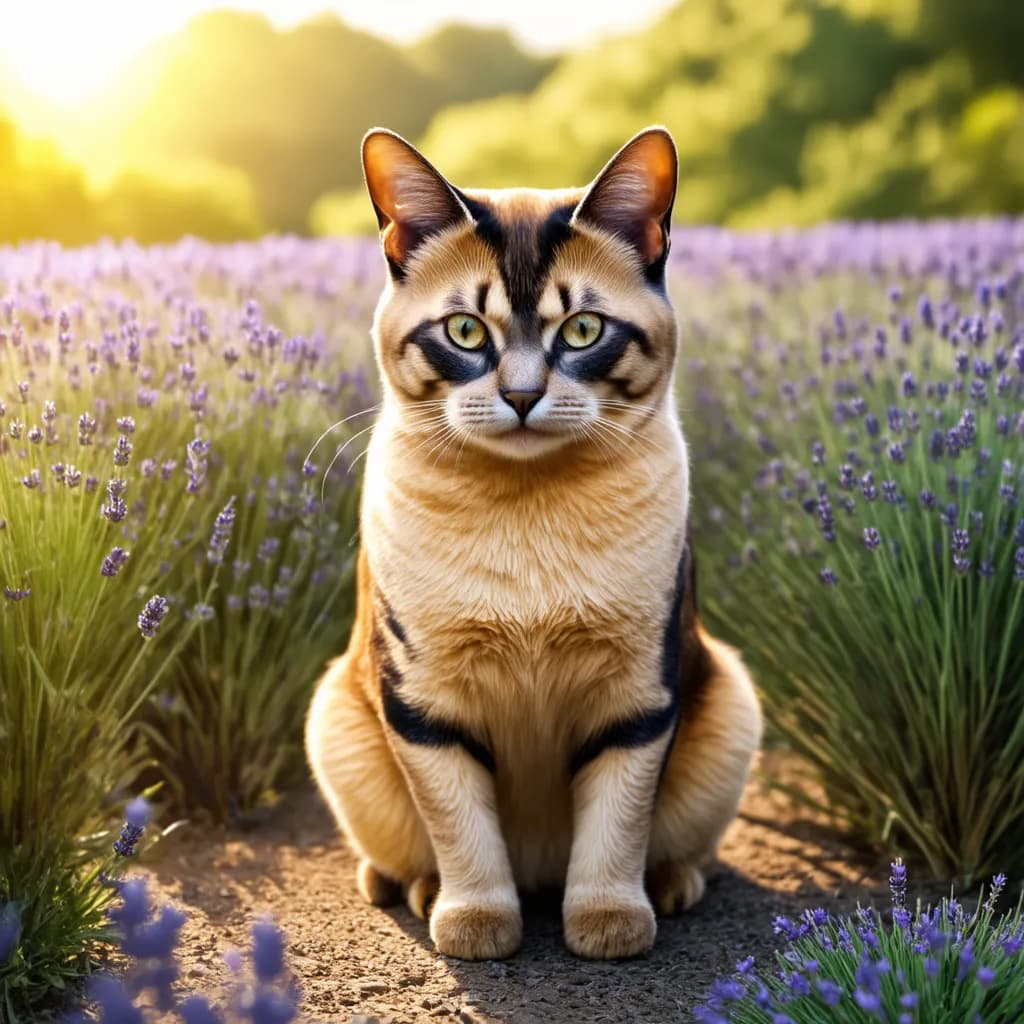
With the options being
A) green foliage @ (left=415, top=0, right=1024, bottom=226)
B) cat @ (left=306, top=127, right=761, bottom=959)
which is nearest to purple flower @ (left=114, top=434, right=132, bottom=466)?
cat @ (left=306, top=127, right=761, bottom=959)

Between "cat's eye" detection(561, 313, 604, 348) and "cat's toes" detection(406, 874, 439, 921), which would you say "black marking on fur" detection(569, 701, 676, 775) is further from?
"cat's eye" detection(561, 313, 604, 348)

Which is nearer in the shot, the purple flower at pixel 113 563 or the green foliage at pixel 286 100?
the purple flower at pixel 113 563

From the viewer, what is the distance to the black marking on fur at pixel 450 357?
229cm

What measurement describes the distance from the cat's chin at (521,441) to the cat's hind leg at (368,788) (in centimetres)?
67

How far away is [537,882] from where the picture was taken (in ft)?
8.98

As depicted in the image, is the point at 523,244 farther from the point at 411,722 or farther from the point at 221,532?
the point at 411,722

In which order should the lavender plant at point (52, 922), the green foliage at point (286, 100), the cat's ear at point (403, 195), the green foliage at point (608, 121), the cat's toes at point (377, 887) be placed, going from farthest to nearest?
the green foliage at point (286, 100) < the green foliage at point (608, 121) < the cat's toes at point (377, 887) < the cat's ear at point (403, 195) < the lavender plant at point (52, 922)

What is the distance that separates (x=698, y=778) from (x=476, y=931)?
561 mm

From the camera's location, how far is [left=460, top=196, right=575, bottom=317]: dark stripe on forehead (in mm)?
2309

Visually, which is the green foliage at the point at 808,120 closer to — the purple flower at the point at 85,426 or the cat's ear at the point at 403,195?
the cat's ear at the point at 403,195

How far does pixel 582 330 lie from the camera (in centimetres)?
233

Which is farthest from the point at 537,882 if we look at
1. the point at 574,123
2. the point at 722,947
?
the point at 574,123

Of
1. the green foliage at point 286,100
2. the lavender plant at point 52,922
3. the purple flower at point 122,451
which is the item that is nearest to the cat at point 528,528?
the purple flower at point 122,451

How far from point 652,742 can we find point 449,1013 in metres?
0.59
